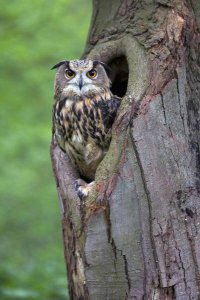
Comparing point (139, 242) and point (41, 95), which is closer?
point (139, 242)

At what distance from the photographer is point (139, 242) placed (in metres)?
3.99

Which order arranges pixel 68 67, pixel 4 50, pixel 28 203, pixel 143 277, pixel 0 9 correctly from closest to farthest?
pixel 143 277
pixel 68 67
pixel 0 9
pixel 4 50
pixel 28 203

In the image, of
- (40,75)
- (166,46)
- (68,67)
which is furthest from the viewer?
(40,75)

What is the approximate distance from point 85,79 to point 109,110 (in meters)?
0.32

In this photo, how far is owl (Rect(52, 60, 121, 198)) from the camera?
452 cm

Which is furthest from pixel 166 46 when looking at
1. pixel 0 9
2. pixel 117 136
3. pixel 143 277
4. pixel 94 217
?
pixel 0 9

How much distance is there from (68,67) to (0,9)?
3.00 m

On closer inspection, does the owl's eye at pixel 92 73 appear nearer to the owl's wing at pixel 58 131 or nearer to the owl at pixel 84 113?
the owl at pixel 84 113

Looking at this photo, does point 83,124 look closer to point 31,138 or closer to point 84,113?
point 84,113

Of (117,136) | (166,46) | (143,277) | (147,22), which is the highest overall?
(147,22)

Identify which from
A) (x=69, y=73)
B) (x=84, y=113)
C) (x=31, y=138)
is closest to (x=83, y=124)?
(x=84, y=113)

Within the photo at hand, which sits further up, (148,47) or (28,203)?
(28,203)

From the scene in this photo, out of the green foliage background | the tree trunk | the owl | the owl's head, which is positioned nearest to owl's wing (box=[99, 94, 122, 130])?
the owl

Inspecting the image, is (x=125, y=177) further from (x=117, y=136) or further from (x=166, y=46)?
(x=166, y=46)
